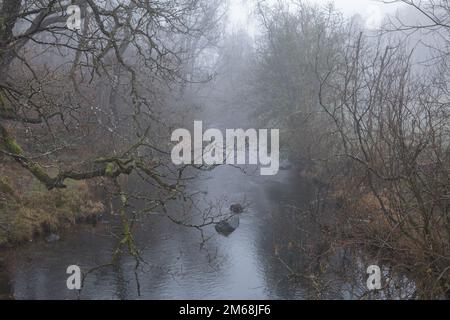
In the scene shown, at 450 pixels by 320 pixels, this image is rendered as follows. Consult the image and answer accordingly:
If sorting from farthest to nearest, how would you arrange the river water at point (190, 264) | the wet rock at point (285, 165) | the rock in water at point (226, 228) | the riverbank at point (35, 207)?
the wet rock at point (285, 165)
the rock in water at point (226, 228)
the riverbank at point (35, 207)
the river water at point (190, 264)

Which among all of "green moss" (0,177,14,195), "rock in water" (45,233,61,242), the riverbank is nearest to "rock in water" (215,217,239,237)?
the riverbank

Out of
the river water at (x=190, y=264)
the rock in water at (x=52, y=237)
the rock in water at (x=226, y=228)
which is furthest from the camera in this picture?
the rock in water at (x=226, y=228)

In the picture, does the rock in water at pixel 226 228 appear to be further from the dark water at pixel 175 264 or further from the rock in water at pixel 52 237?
the rock in water at pixel 52 237

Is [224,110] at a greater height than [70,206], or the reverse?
[224,110]

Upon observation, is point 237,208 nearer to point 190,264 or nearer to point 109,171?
point 190,264

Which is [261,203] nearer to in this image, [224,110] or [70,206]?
[70,206]

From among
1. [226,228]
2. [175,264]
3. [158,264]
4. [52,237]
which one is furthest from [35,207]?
Result: [226,228]

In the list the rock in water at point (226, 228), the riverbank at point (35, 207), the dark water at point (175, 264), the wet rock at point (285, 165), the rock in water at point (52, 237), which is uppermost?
the wet rock at point (285, 165)

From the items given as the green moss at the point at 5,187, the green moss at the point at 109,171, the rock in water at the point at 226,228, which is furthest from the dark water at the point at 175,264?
the green moss at the point at 109,171

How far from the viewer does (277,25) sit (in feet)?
74.6

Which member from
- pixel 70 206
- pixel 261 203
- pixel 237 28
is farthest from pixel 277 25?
pixel 237 28

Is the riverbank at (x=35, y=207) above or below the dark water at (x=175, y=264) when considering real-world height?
above

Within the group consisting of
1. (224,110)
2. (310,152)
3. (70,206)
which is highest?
(224,110)
